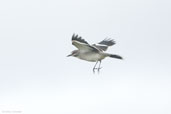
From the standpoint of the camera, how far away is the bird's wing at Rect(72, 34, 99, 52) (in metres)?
30.4

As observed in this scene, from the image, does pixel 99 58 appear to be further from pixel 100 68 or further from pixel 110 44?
pixel 110 44

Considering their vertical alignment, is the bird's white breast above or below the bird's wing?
below

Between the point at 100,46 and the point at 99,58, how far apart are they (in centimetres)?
215

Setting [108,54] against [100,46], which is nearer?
[108,54]

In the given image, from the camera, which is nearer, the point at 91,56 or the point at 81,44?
the point at 81,44

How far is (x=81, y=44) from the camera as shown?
100 feet

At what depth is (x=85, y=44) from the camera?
100ft

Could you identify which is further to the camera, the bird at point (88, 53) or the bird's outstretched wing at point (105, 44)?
the bird's outstretched wing at point (105, 44)

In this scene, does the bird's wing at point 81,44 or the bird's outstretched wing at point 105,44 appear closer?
the bird's wing at point 81,44

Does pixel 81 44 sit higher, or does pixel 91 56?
pixel 81 44

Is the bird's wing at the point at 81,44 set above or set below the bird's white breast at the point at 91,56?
above

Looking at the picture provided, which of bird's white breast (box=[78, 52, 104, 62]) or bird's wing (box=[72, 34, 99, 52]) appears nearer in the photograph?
bird's wing (box=[72, 34, 99, 52])

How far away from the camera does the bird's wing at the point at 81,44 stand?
3038 centimetres

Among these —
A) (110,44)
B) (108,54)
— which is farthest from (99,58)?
(110,44)
